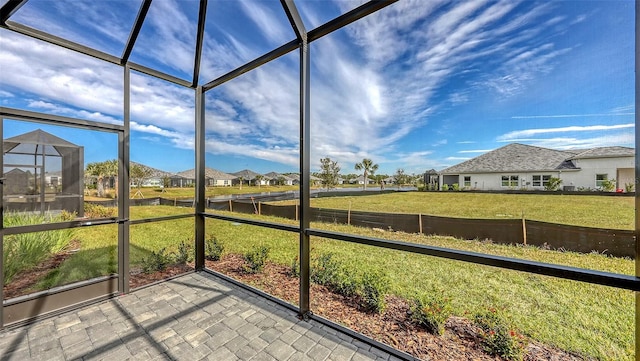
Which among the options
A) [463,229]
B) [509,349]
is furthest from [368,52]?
[509,349]

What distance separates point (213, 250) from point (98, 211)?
172 centimetres

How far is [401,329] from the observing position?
2262mm

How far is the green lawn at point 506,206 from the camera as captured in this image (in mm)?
1821

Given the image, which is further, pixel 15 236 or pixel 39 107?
pixel 39 107

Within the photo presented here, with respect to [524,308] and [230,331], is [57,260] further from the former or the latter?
[524,308]

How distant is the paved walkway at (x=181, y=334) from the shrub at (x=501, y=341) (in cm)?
80

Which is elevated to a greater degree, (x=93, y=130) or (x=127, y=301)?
(x=93, y=130)

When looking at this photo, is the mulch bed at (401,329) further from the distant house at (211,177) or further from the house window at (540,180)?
the distant house at (211,177)

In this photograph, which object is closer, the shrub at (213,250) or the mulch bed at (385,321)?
the mulch bed at (385,321)

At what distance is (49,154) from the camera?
2.67 metres

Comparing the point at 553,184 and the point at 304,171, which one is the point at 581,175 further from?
the point at 304,171

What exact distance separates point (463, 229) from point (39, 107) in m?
5.36

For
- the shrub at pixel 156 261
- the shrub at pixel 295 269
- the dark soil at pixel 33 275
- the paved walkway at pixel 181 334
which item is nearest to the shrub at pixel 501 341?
the paved walkway at pixel 181 334

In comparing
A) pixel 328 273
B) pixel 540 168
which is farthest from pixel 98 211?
pixel 540 168
